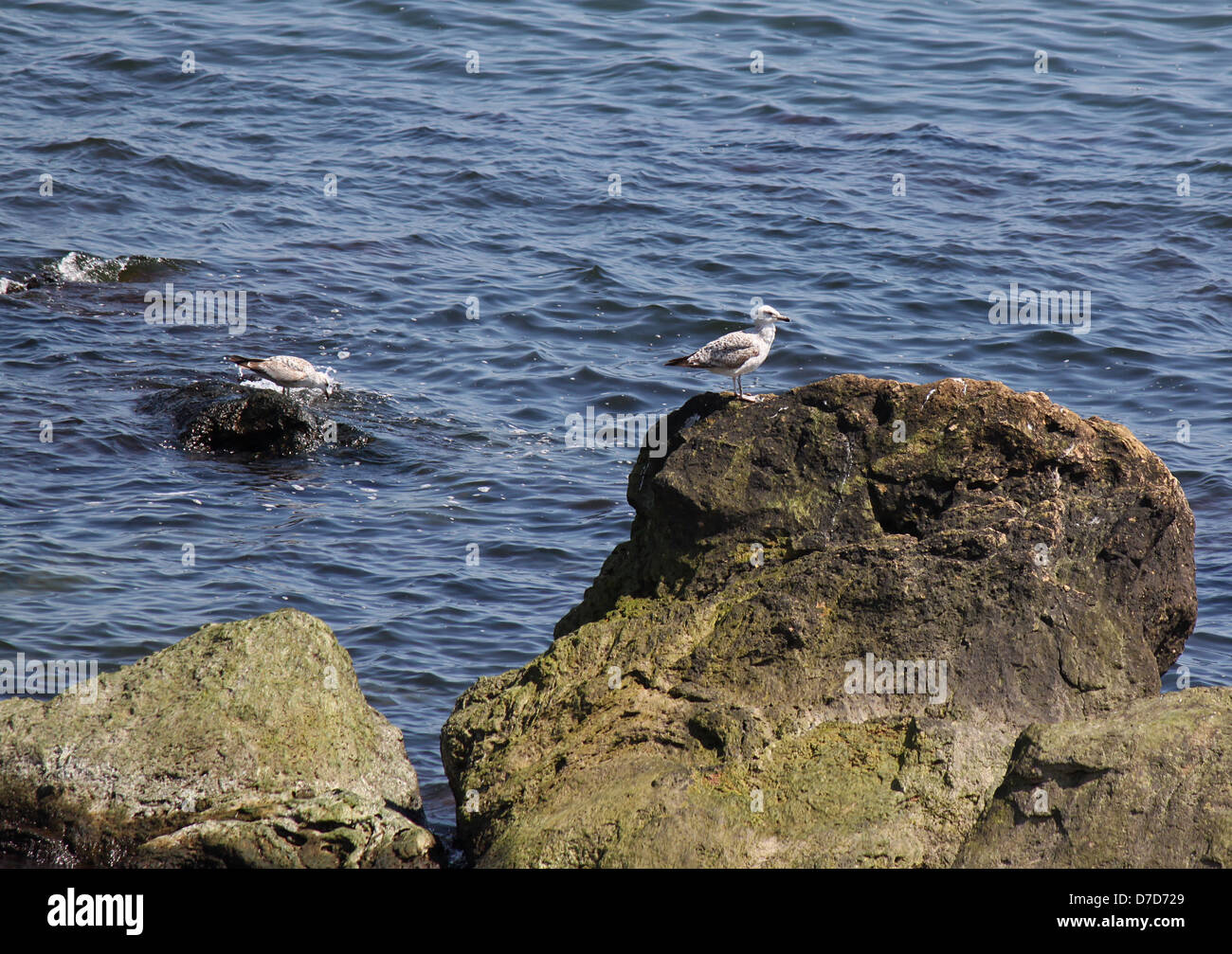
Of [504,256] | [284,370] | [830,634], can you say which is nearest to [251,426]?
[284,370]

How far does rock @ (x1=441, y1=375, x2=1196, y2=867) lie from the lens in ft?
16.1

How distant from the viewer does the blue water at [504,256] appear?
348 inches

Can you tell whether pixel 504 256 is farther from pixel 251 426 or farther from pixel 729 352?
pixel 729 352

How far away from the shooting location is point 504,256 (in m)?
15.0

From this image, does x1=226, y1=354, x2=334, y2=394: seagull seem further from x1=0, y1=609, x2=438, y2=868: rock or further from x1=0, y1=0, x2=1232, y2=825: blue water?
x1=0, y1=609, x2=438, y2=868: rock

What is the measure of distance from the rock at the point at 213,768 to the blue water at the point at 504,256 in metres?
0.93

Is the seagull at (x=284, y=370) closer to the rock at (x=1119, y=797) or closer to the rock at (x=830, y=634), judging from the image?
the rock at (x=830, y=634)

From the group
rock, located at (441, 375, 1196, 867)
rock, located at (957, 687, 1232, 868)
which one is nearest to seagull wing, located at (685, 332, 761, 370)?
rock, located at (441, 375, 1196, 867)

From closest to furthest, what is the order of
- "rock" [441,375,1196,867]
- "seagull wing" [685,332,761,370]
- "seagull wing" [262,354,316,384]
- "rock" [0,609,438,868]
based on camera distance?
"rock" [441,375,1196,867]
"rock" [0,609,438,868]
"seagull wing" [685,332,761,370]
"seagull wing" [262,354,316,384]

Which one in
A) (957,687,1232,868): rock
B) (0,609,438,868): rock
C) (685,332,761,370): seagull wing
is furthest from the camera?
(685,332,761,370): seagull wing

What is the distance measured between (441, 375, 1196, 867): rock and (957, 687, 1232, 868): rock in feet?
0.90
